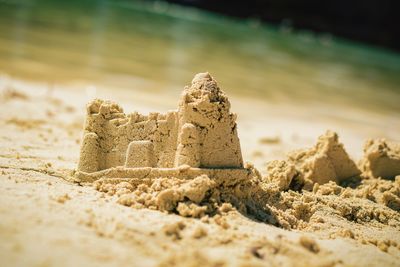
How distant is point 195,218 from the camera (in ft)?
8.63

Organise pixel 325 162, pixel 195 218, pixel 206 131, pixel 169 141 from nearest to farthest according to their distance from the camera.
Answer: pixel 195 218 → pixel 206 131 → pixel 169 141 → pixel 325 162

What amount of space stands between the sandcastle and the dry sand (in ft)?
0.35

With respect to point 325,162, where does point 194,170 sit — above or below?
below

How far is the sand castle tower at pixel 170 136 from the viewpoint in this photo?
293 cm

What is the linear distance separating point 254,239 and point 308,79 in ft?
41.6

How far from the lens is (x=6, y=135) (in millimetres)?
4277

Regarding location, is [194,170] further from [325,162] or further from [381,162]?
[381,162]

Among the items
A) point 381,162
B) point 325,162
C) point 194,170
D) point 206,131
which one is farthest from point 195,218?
point 381,162

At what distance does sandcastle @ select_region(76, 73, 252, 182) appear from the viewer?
2.90m

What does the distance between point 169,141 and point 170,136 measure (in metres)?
0.04

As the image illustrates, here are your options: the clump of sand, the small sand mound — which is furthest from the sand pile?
the clump of sand

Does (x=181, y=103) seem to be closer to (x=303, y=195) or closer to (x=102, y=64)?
(x=303, y=195)

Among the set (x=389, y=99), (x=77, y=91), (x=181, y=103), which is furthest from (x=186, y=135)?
(x=389, y=99)

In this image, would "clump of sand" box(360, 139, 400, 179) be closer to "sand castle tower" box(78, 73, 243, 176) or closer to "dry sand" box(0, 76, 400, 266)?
"dry sand" box(0, 76, 400, 266)
